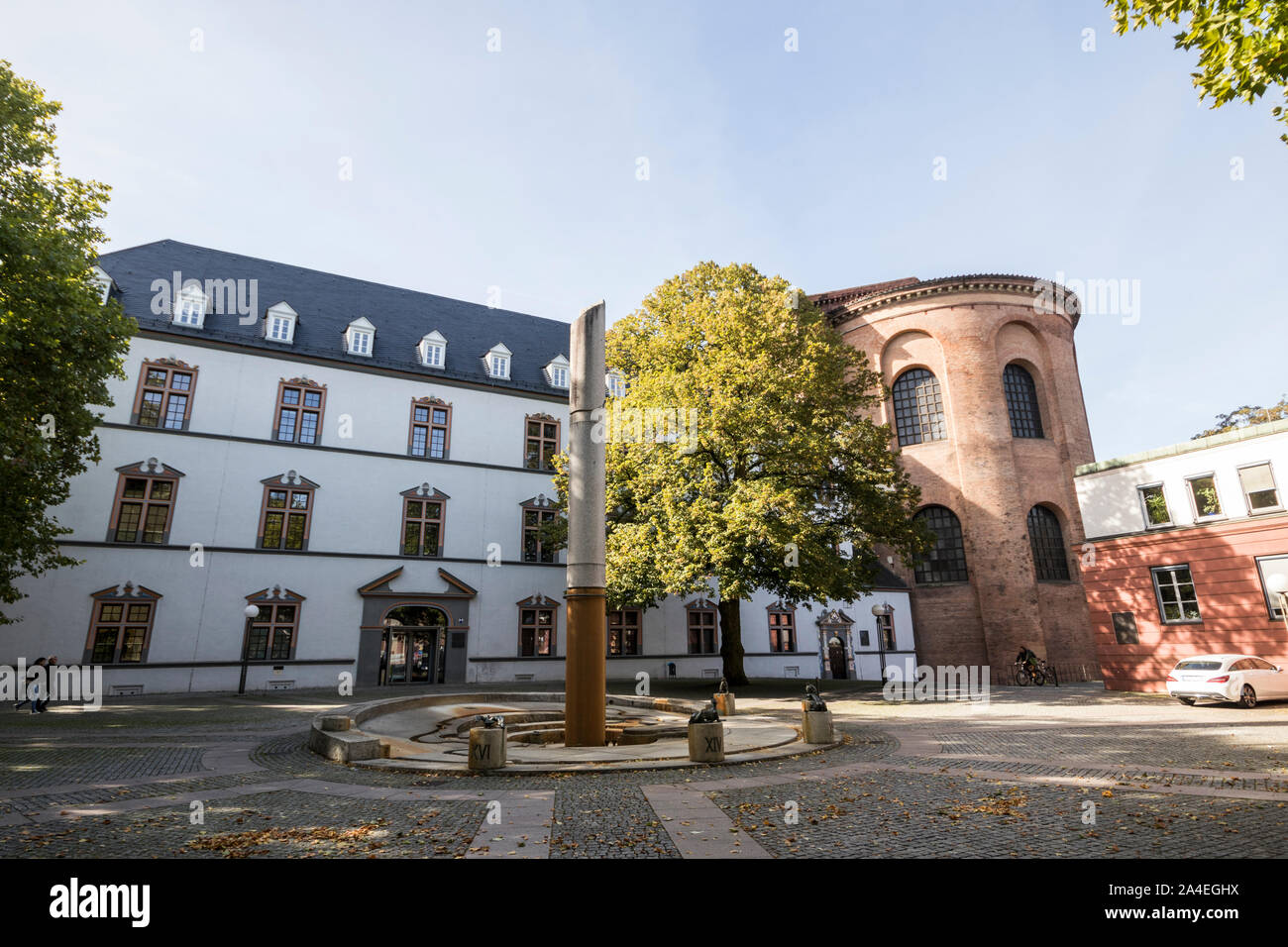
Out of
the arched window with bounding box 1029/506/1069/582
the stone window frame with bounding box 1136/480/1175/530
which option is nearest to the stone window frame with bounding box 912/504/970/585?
the arched window with bounding box 1029/506/1069/582

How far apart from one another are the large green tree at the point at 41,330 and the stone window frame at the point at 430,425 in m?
11.2

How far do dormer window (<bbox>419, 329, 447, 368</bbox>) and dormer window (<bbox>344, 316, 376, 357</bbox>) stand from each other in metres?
2.32

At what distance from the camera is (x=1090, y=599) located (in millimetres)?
25359

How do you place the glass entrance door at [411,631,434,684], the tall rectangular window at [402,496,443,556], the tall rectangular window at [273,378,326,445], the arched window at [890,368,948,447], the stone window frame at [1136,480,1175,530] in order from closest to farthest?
the stone window frame at [1136,480,1175,530] → the tall rectangular window at [273,378,326,445] → the glass entrance door at [411,631,434,684] → the tall rectangular window at [402,496,443,556] → the arched window at [890,368,948,447]

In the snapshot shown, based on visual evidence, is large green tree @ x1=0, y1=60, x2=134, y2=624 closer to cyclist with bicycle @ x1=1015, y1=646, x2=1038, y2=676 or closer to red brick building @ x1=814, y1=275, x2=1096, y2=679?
red brick building @ x1=814, y1=275, x2=1096, y2=679

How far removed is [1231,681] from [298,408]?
3399cm

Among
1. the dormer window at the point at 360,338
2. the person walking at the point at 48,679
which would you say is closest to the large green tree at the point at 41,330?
the person walking at the point at 48,679

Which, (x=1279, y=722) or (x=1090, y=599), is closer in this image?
(x=1279, y=722)

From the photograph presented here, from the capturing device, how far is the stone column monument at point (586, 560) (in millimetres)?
12062

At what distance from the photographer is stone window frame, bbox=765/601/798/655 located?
3509 cm

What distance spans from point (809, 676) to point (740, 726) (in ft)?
73.8

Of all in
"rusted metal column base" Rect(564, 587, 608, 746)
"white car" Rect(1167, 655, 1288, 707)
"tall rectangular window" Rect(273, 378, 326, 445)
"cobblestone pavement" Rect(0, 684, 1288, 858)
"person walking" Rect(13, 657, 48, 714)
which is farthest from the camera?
"tall rectangular window" Rect(273, 378, 326, 445)
